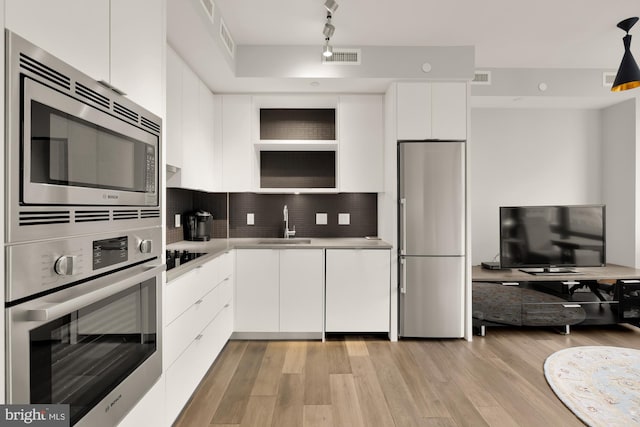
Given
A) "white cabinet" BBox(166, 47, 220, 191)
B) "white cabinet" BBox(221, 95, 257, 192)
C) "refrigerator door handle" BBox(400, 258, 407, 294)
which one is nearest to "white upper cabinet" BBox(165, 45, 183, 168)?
"white cabinet" BBox(166, 47, 220, 191)

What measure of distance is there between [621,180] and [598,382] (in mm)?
2568

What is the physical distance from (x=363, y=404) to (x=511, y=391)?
100cm

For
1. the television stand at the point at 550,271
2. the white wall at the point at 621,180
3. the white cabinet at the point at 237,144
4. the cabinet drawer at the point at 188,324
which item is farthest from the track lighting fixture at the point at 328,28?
the white wall at the point at 621,180

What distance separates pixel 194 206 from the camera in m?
3.81

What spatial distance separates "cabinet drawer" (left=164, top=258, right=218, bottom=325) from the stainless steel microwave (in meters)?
0.60

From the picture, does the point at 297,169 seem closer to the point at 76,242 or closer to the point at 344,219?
the point at 344,219

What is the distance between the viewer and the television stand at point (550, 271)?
3555mm

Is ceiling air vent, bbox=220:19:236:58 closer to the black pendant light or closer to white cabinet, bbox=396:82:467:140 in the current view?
white cabinet, bbox=396:82:467:140

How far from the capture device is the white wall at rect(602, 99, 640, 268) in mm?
3912

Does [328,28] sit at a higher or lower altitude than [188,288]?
higher

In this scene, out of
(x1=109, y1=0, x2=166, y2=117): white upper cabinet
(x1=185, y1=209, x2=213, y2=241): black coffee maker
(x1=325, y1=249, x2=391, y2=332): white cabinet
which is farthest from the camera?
(x1=185, y1=209, x2=213, y2=241): black coffee maker

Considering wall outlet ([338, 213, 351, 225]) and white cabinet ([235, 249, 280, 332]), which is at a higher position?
wall outlet ([338, 213, 351, 225])

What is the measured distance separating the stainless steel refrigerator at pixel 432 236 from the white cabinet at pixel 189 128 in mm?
1762

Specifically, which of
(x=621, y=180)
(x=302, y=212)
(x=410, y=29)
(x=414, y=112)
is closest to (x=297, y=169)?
(x=302, y=212)
